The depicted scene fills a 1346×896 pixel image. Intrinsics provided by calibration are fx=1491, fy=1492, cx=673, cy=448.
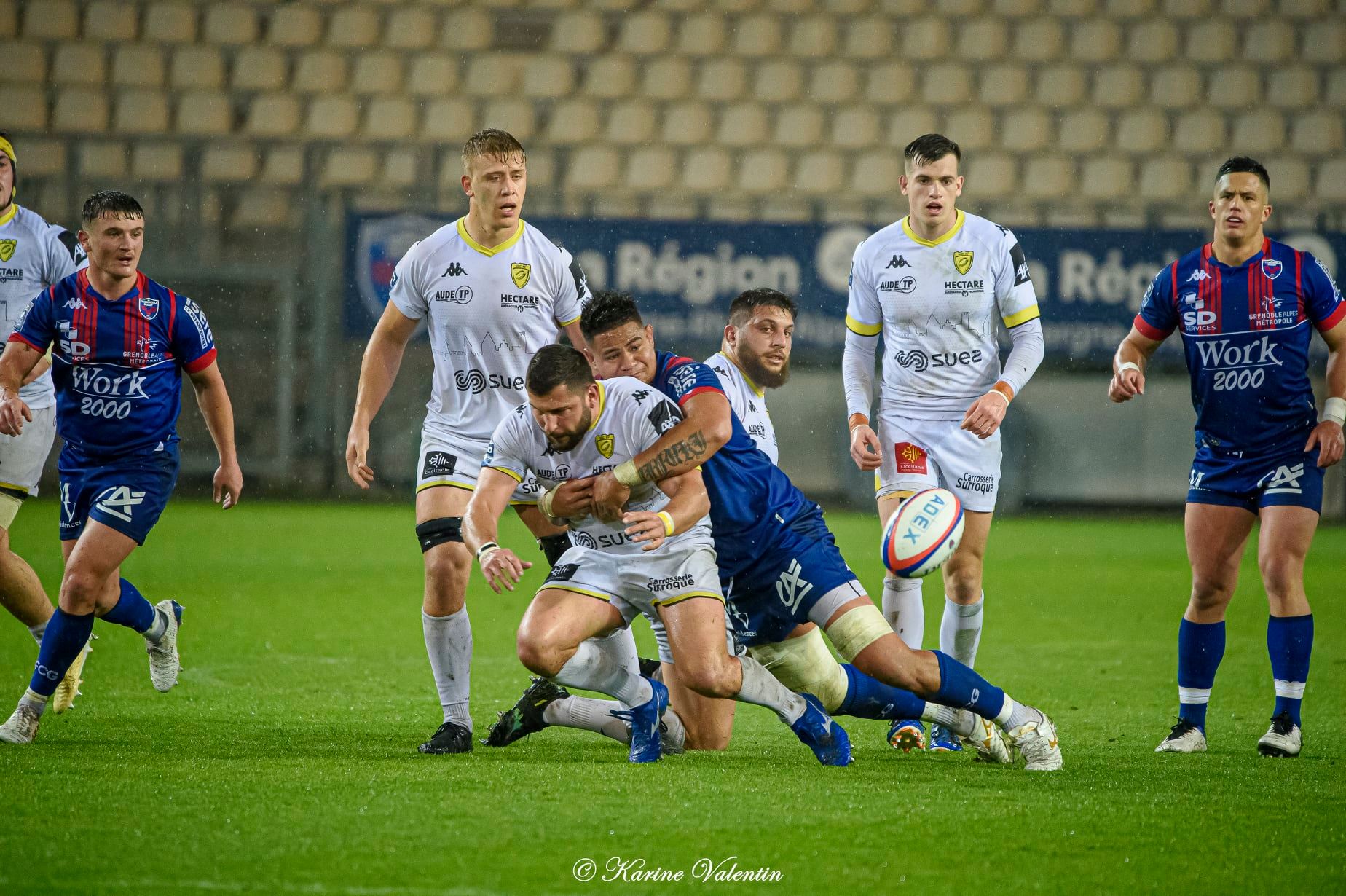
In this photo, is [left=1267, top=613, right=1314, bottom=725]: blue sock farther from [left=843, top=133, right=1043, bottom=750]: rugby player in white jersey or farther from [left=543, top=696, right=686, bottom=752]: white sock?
[left=543, top=696, right=686, bottom=752]: white sock

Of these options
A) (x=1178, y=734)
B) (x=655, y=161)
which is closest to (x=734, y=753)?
(x=1178, y=734)

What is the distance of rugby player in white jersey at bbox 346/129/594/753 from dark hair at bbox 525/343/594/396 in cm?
99

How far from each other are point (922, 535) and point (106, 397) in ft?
9.97

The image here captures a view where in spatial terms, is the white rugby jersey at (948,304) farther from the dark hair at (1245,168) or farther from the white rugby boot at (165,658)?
the white rugby boot at (165,658)

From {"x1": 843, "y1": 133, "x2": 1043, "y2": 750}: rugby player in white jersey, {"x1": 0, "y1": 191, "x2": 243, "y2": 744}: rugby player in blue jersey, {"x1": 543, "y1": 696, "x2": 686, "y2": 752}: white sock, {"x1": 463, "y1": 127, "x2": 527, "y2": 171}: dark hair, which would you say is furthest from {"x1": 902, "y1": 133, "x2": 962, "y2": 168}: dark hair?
{"x1": 0, "y1": 191, "x2": 243, "y2": 744}: rugby player in blue jersey

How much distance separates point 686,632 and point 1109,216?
11532mm

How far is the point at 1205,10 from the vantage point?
18281 millimetres

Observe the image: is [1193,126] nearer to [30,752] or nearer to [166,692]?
[166,692]

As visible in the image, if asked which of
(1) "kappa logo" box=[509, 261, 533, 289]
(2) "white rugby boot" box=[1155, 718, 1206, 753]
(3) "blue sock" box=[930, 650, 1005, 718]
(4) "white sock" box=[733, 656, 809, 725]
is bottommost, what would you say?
(2) "white rugby boot" box=[1155, 718, 1206, 753]

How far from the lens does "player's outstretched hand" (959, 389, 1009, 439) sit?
5.51m

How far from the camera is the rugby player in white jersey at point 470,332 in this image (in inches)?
218

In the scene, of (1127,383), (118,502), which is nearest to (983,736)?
(1127,383)

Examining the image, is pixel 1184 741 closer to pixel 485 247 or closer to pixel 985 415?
pixel 985 415

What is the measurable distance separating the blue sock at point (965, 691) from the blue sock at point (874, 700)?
0.63 ft
